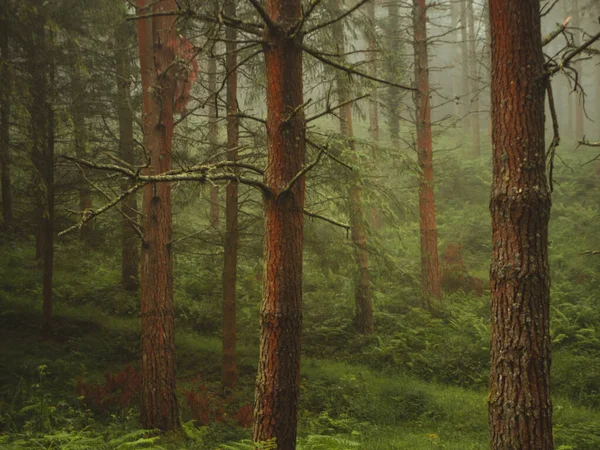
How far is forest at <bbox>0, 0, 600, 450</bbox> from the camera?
4477mm

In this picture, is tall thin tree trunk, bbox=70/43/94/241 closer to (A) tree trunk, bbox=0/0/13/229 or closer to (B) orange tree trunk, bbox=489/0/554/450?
(A) tree trunk, bbox=0/0/13/229

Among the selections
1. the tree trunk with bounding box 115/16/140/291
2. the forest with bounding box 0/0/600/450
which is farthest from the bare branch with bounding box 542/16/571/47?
the tree trunk with bounding box 115/16/140/291

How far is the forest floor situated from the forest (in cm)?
6

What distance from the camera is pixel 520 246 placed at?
14.6 ft

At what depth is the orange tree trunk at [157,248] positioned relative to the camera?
7.77 meters

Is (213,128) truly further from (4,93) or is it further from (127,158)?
(4,93)

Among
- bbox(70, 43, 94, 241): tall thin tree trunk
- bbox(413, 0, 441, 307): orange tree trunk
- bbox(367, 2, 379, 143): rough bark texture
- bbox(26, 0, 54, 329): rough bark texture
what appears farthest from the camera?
bbox(413, 0, 441, 307): orange tree trunk

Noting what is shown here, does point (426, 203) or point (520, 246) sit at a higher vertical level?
point (426, 203)

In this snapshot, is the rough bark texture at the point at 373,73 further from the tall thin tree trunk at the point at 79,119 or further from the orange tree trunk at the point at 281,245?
the tall thin tree trunk at the point at 79,119

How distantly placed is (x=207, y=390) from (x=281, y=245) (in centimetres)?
626

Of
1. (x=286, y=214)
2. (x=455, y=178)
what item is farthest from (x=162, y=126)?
(x=455, y=178)

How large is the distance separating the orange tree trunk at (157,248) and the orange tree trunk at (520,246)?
209 inches

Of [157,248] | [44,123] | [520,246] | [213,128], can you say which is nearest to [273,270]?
[520,246]

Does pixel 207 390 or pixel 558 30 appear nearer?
pixel 558 30
